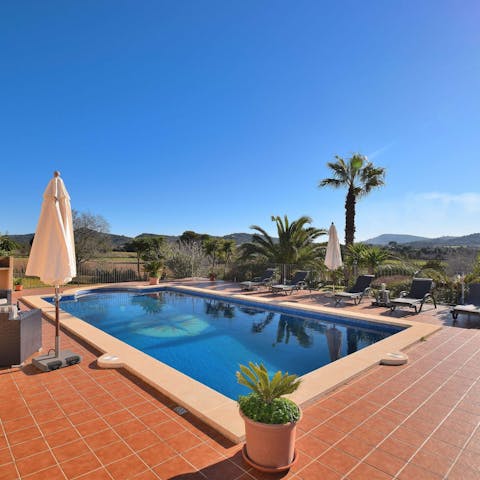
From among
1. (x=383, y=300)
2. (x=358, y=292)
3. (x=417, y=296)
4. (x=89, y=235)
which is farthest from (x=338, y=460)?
(x=89, y=235)

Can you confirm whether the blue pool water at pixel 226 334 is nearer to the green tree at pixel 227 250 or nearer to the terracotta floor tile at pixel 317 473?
the terracotta floor tile at pixel 317 473

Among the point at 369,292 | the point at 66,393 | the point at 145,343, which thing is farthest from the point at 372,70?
the point at 66,393

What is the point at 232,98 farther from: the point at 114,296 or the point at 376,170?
the point at 114,296

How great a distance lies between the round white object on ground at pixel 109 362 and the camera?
4.66m

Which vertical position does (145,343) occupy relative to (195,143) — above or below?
below

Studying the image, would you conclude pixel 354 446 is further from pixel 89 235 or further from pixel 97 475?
pixel 89 235

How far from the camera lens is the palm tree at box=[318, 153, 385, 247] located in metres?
15.1

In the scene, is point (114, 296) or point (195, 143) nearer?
point (114, 296)

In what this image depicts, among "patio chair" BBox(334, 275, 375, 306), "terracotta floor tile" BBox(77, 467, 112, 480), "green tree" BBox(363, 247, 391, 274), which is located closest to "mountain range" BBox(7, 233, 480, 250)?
"green tree" BBox(363, 247, 391, 274)

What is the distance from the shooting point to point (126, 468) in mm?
2404

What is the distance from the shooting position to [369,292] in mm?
12062

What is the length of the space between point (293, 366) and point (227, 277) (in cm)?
1282

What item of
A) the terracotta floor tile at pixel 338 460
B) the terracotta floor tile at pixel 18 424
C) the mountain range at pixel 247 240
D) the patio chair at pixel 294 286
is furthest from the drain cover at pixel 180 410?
the mountain range at pixel 247 240

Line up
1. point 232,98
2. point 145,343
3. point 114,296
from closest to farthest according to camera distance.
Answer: point 145,343
point 232,98
point 114,296
